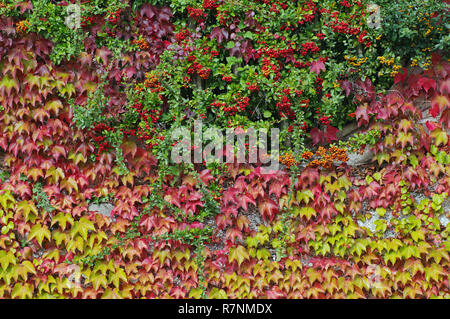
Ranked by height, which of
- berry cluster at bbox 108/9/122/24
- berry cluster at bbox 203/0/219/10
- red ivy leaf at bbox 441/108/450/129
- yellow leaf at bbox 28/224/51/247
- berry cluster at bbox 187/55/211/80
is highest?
berry cluster at bbox 203/0/219/10

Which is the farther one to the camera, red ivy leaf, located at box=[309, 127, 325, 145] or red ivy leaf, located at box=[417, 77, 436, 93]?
red ivy leaf, located at box=[309, 127, 325, 145]

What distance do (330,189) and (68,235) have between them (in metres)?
2.10

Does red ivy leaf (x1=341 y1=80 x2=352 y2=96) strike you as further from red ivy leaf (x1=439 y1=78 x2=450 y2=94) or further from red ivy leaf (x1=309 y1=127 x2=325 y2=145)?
red ivy leaf (x1=439 y1=78 x2=450 y2=94)

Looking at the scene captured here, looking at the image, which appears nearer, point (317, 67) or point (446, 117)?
point (446, 117)

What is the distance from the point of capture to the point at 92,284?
3047mm

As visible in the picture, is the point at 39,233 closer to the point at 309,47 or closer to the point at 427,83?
the point at 309,47

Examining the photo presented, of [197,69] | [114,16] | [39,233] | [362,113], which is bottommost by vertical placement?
[39,233]

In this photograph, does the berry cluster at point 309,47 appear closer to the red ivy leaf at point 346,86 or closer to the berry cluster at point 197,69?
the red ivy leaf at point 346,86

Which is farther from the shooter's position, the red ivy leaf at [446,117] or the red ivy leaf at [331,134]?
the red ivy leaf at [331,134]

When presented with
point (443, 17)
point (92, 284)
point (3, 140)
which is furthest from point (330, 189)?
point (3, 140)

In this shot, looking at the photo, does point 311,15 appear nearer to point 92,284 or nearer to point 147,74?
point 147,74

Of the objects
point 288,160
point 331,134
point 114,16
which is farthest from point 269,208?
point 114,16

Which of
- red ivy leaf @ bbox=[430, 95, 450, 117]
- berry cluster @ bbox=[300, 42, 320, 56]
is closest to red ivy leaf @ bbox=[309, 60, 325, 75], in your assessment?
berry cluster @ bbox=[300, 42, 320, 56]

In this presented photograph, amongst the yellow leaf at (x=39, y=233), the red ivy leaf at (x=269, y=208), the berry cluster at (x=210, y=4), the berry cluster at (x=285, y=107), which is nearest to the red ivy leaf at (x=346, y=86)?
the berry cluster at (x=285, y=107)
